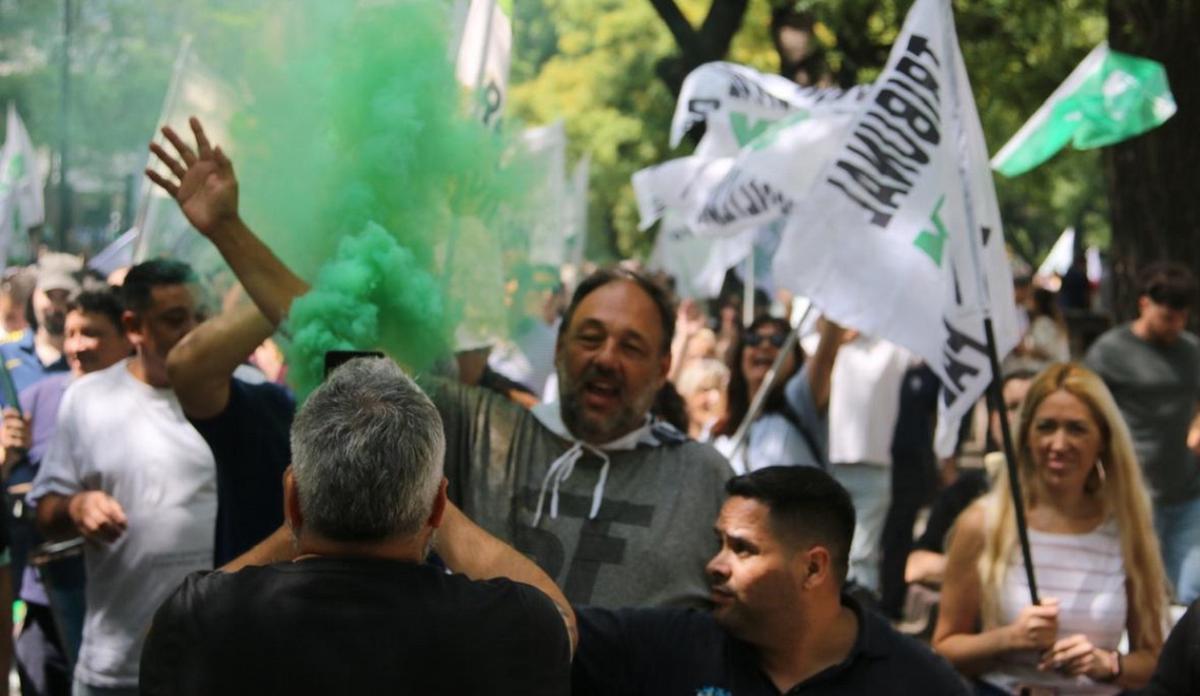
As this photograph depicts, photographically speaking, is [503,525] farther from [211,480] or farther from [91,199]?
[91,199]

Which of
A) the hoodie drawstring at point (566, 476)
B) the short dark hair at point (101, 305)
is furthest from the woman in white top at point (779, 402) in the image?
the hoodie drawstring at point (566, 476)

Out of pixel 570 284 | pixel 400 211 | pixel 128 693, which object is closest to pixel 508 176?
pixel 400 211

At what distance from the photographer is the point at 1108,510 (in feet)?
14.8

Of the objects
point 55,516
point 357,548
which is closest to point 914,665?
point 357,548

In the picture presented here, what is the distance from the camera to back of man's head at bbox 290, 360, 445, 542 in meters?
2.33

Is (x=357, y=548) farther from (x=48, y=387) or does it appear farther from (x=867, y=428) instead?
(x=867, y=428)

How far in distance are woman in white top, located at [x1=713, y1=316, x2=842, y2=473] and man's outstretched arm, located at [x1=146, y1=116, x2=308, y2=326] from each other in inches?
139

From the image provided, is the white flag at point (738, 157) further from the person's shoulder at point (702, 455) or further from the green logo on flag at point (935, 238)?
the person's shoulder at point (702, 455)

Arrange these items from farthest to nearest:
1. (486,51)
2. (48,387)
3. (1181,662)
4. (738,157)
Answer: (738,157), (48,387), (486,51), (1181,662)

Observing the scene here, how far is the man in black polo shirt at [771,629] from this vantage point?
124 inches

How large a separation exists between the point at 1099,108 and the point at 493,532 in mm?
5935

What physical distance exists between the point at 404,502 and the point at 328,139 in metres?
1.37

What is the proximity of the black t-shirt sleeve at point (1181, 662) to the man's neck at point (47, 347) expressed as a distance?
18.3ft

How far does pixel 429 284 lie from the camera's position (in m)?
3.31
